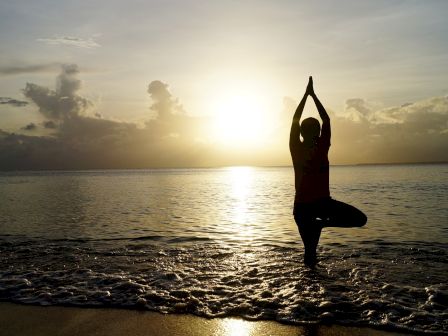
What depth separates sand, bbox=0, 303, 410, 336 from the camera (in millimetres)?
5699

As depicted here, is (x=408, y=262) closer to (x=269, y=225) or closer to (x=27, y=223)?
(x=269, y=225)

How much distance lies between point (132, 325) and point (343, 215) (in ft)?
15.2

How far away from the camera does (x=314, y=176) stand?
799 centimetres

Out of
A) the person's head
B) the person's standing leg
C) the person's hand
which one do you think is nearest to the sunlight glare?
the person's standing leg

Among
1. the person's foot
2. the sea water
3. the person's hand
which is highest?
the person's hand

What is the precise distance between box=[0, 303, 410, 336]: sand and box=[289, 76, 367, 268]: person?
8.48 feet

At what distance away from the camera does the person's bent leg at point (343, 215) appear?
7.71 metres

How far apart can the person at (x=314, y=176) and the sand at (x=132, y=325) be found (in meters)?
2.59

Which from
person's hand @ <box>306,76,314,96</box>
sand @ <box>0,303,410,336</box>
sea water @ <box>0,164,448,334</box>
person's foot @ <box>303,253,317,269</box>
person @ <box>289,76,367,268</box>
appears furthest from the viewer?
person's foot @ <box>303,253,317,269</box>

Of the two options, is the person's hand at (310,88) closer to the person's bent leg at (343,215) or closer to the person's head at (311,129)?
the person's head at (311,129)

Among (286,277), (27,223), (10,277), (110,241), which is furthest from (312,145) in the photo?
(27,223)

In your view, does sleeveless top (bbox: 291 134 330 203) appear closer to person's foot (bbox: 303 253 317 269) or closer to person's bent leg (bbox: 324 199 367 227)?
person's bent leg (bbox: 324 199 367 227)

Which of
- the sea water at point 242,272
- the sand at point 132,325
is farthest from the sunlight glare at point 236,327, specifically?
the sea water at point 242,272

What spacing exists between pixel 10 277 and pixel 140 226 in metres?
Result: 10.00
